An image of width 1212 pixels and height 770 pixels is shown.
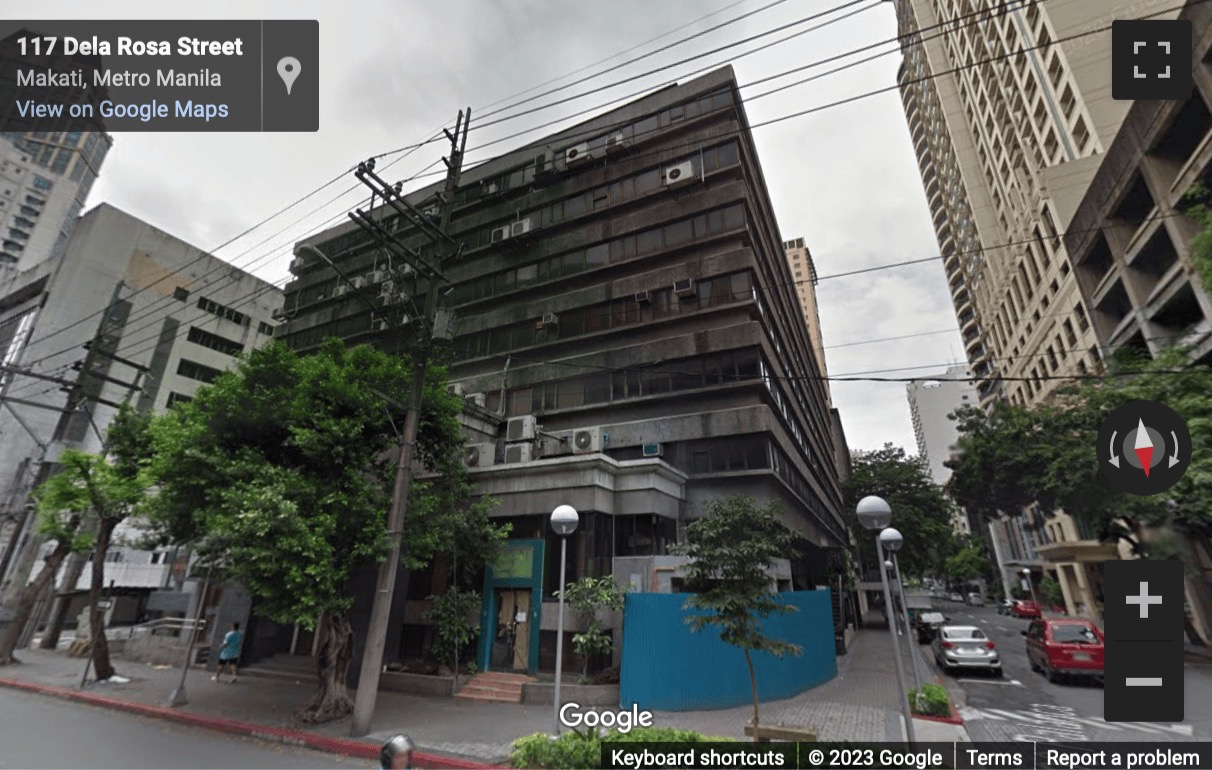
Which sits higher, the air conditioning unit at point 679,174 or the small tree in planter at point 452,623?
the air conditioning unit at point 679,174

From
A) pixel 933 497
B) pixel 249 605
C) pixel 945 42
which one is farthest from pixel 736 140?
pixel 945 42

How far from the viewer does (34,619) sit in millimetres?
23781

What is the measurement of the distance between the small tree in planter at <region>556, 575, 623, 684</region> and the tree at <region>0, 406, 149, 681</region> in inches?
548

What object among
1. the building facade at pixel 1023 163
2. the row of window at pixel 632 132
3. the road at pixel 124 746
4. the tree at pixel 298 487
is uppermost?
the building facade at pixel 1023 163

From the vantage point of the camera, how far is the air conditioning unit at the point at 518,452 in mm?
21139

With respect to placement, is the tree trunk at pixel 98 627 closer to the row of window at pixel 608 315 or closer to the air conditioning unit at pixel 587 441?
the row of window at pixel 608 315

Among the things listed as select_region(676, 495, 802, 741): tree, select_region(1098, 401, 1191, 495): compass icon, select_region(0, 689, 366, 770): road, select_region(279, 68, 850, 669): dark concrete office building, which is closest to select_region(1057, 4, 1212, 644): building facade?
select_region(1098, 401, 1191, 495): compass icon

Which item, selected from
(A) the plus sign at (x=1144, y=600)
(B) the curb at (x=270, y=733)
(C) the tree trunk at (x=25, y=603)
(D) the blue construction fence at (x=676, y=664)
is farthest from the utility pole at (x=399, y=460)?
(C) the tree trunk at (x=25, y=603)

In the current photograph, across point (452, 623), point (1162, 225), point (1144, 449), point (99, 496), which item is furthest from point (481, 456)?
point (1162, 225)

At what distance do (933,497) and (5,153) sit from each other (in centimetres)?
14247

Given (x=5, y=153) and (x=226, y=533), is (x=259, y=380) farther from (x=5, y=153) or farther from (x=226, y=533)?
(x=5, y=153)

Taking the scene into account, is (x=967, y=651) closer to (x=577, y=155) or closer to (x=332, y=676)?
(x=332, y=676)

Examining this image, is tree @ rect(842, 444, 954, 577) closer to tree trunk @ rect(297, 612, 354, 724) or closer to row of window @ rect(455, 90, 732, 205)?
row of window @ rect(455, 90, 732, 205)

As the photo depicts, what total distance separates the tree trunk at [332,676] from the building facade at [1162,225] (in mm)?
26339
